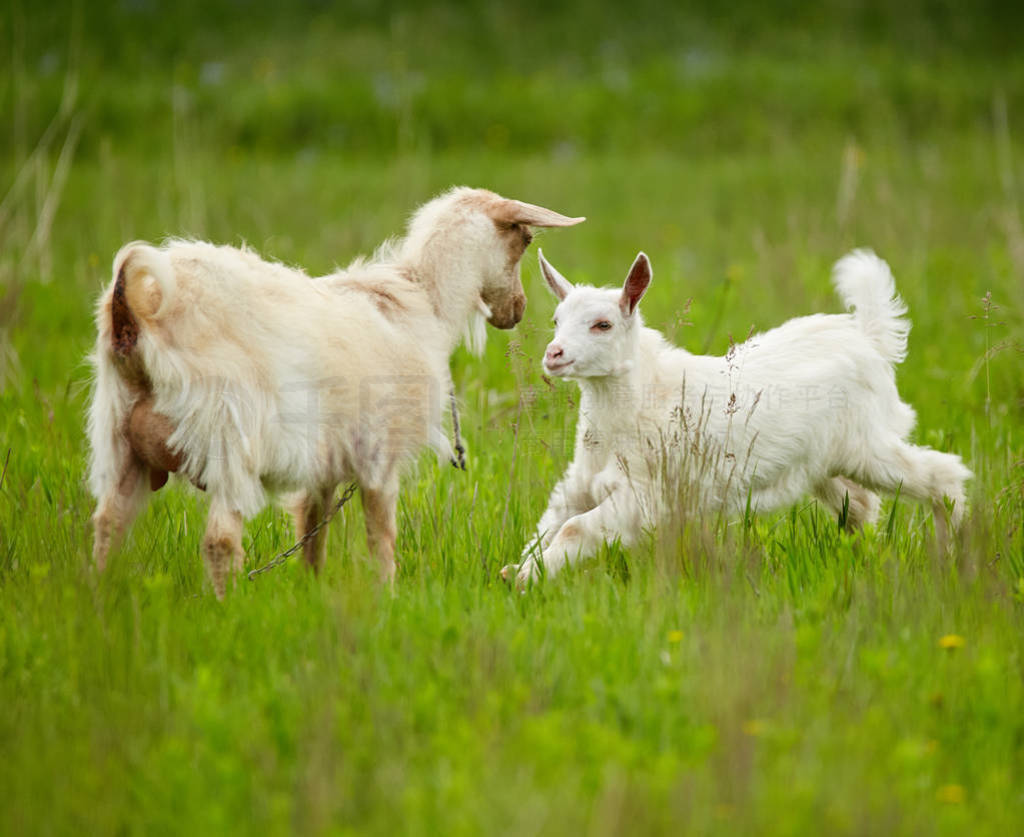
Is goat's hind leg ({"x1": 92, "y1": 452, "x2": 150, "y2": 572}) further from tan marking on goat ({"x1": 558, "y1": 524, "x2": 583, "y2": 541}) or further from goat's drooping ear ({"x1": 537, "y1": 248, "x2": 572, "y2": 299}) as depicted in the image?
goat's drooping ear ({"x1": 537, "y1": 248, "x2": 572, "y2": 299})

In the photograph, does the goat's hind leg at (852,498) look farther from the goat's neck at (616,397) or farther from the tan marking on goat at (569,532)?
the tan marking on goat at (569,532)

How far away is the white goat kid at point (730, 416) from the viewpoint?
14.5ft

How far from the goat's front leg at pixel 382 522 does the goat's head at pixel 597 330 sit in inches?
31.1

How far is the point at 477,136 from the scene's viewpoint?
1670 centimetres

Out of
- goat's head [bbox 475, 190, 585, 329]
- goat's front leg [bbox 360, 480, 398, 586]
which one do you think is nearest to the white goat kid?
goat's head [bbox 475, 190, 585, 329]

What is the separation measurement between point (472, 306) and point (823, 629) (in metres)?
1.98

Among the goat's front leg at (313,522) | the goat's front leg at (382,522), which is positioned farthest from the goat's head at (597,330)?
the goat's front leg at (313,522)

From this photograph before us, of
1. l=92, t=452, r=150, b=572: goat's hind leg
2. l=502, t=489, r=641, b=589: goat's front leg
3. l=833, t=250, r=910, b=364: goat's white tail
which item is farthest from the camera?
l=833, t=250, r=910, b=364: goat's white tail

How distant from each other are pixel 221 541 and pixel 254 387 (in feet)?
1.68

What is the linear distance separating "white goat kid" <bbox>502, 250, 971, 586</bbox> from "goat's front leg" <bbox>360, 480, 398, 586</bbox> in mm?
456

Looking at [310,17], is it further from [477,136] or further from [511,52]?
[477,136]

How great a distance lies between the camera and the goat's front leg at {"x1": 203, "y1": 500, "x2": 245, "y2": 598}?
366cm

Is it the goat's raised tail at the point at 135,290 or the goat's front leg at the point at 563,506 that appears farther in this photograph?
the goat's front leg at the point at 563,506

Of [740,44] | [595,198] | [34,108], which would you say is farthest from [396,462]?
[740,44]
